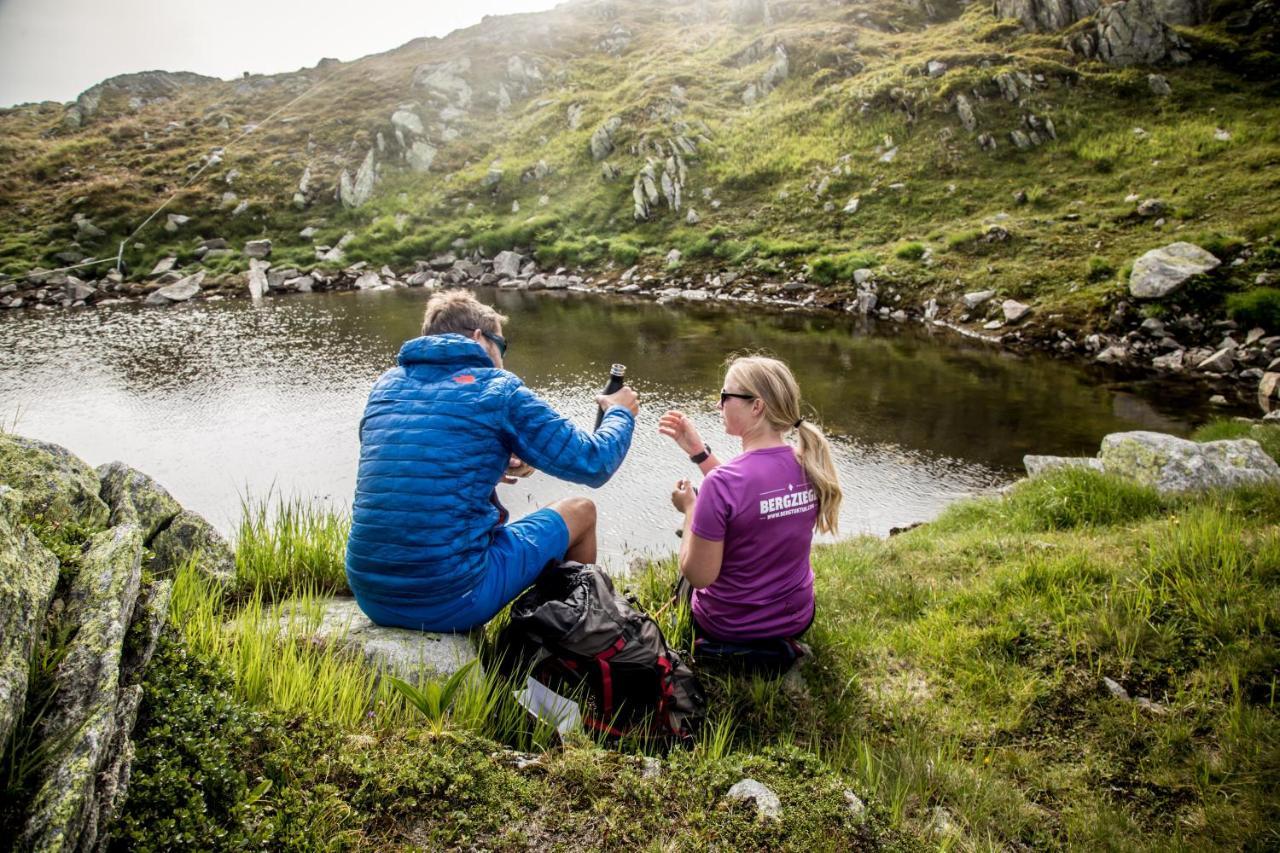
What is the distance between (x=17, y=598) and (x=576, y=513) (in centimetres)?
304

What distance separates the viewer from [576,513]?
15.0 ft

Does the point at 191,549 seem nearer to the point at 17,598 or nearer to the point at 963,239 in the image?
the point at 17,598

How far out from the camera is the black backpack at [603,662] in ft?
11.3

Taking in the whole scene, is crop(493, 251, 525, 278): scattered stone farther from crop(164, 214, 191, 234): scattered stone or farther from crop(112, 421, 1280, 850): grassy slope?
crop(112, 421, 1280, 850): grassy slope

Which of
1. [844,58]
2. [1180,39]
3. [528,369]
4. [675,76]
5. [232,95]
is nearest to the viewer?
[528,369]

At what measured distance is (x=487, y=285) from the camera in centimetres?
3297

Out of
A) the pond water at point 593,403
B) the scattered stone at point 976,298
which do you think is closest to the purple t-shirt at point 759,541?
the pond water at point 593,403

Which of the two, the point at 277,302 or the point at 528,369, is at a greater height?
the point at 277,302

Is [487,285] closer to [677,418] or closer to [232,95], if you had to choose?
[677,418]

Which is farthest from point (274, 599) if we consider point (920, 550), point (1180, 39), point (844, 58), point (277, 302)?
point (844, 58)

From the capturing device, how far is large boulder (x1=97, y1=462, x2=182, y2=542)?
3.93 m

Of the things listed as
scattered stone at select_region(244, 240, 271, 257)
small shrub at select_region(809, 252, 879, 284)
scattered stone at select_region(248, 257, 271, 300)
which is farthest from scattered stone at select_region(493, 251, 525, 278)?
small shrub at select_region(809, 252, 879, 284)

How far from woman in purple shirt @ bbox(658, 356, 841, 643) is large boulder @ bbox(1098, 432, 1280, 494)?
18.4 ft

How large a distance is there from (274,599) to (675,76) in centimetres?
4986
